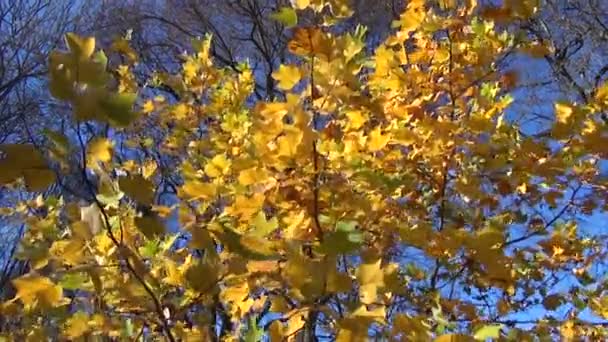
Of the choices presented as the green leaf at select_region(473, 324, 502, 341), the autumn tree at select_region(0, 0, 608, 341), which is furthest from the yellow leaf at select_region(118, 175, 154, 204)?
the green leaf at select_region(473, 324, 502, 341)

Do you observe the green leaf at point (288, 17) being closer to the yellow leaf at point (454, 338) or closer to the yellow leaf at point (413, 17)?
the yellow leaf at point (454, 338)

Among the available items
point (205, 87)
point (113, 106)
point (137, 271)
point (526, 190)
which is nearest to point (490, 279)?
point (526, 190)

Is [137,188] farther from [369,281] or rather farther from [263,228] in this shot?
[369,281]

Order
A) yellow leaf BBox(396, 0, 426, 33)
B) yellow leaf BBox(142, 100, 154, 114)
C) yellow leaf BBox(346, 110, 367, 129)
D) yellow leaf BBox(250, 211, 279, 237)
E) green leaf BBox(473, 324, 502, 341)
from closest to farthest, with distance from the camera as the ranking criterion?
yellow leaf BBox(250, 211, 279, 237)
green leaf BBox(473, 324, 502, 341)
yellow leaf BBox(346, 110, 367, 129)
yellow leaf BBox(396, 0, 426, 33)
yellow leaf BBox(142, 100, 154, 114)

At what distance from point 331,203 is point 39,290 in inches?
25.0

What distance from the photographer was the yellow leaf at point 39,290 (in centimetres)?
104

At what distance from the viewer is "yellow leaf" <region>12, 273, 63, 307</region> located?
104cm

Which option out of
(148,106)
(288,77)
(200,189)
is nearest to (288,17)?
(288,77)

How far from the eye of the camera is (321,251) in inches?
43.5

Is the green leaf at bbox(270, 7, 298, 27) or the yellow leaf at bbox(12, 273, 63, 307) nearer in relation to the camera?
the yellow leaf at bbox(12, 273, 63, 307)

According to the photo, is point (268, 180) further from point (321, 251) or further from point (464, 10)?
point (464, 10)

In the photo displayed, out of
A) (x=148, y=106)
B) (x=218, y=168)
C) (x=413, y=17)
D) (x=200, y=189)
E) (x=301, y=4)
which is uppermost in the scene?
(x=148, y=106)

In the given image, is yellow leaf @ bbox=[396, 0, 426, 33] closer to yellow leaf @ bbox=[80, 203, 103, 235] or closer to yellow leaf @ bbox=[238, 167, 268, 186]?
yellow leaf @ bbox=[238, 167, 268, 186]

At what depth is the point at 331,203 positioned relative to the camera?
152cm
